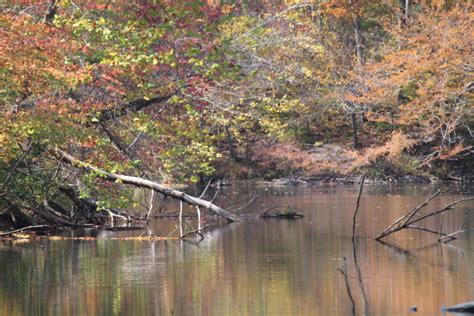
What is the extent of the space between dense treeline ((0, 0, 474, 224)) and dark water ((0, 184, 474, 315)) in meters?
1.82

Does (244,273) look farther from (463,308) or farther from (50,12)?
(50,12)

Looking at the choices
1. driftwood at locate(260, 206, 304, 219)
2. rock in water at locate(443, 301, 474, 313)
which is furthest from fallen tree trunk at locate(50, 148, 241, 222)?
rock in water at locate(443, 301, 474, 313)

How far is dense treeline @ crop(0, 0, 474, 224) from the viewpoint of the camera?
1630cm

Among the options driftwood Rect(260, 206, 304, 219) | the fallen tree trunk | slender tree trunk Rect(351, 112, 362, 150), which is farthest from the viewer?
slender tree trunk Rect(351, 112, 362, 150)

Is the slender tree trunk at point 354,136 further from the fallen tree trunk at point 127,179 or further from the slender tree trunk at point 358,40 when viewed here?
the fallen tree trunk at point 127,179

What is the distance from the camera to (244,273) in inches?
571

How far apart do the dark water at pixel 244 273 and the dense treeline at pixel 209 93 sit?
5.97 ft

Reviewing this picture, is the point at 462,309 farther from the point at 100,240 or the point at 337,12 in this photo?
the point at 337,12

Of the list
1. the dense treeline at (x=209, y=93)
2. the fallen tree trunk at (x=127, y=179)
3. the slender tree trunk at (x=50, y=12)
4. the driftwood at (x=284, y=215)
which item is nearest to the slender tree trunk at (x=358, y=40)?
the dense treeline at (x=209, y=93)

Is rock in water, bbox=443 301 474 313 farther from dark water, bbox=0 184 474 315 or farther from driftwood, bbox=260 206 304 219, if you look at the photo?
driftwood, bbox=260 206 304 219

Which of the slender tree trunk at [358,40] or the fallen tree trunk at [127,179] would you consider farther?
the slender tree trunk at [358,40]

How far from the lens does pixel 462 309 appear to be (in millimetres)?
10609

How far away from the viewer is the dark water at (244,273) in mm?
Answer: 11828

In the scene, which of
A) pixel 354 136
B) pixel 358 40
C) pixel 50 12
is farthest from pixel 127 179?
pixel 358 40
